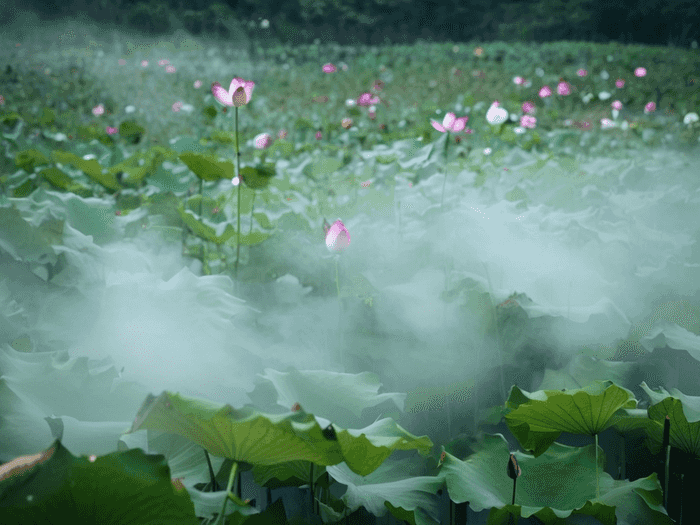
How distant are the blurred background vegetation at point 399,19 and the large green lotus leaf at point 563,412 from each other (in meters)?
11.9

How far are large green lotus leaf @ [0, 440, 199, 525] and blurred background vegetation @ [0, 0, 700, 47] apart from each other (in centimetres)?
1216

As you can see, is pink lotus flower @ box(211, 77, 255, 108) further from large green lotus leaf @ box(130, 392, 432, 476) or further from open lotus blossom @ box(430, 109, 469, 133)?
large green lotus leaf @ box(130, 392, 432, 476)

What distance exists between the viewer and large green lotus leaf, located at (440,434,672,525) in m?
0.56

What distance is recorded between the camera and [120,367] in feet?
2.49

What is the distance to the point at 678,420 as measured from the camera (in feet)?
2.03

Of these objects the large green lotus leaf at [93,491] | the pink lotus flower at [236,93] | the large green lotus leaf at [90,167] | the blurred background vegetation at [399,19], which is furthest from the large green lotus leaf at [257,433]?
the blurred background vegetation at [399,19]

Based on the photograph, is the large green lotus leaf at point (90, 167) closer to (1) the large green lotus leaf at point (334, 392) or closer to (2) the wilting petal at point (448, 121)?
(2) the wilting petal at point (448, 121)

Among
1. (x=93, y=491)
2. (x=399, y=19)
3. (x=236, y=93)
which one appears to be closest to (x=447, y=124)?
(x=236, y=93)

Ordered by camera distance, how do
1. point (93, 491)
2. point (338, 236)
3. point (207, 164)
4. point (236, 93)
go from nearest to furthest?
point (93, 491), point (338, 236), point (236, 93), point (207, 164)

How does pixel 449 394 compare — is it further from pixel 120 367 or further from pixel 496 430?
pixel 120 367

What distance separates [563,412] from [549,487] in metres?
0.13

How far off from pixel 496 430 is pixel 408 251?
19.1 inches

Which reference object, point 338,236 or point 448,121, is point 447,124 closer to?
point 448,121

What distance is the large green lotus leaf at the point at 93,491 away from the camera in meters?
0.36
